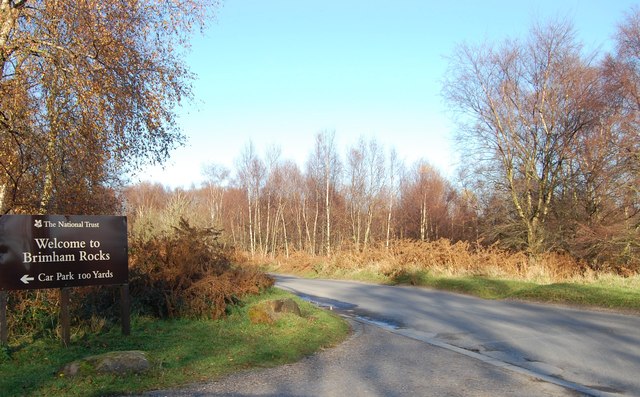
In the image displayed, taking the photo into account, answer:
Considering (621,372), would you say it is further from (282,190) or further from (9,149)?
(282,190)

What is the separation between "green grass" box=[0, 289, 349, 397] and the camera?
633cm

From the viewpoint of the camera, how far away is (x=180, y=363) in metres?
7.47

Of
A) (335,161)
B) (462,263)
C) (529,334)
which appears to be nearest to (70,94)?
(529,334)

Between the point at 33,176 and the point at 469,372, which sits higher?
the point at 33,176

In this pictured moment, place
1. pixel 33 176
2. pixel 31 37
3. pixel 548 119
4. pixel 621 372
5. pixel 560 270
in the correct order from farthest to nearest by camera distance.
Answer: pixel 548 119
pixel 560 270
pixel 33 176
pixel 31 37
pixel 621 372

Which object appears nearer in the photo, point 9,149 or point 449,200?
point 9,149

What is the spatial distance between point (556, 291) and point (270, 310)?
9.51 m

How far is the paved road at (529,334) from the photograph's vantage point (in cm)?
727

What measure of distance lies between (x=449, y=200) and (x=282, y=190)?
21.2 metres

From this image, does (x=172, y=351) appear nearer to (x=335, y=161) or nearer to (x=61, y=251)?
(x=61, y=251)

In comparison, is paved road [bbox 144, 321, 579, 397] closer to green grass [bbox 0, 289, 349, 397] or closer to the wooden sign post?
green grass [bbox 0, 289, 349, 397]

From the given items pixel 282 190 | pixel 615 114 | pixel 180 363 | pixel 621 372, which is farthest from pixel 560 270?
pixel 282 190

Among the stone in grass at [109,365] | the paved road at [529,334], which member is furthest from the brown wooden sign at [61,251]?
the paved road at [529,334]

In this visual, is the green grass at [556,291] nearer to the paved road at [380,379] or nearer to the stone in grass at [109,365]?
the paved road at [380,379]
